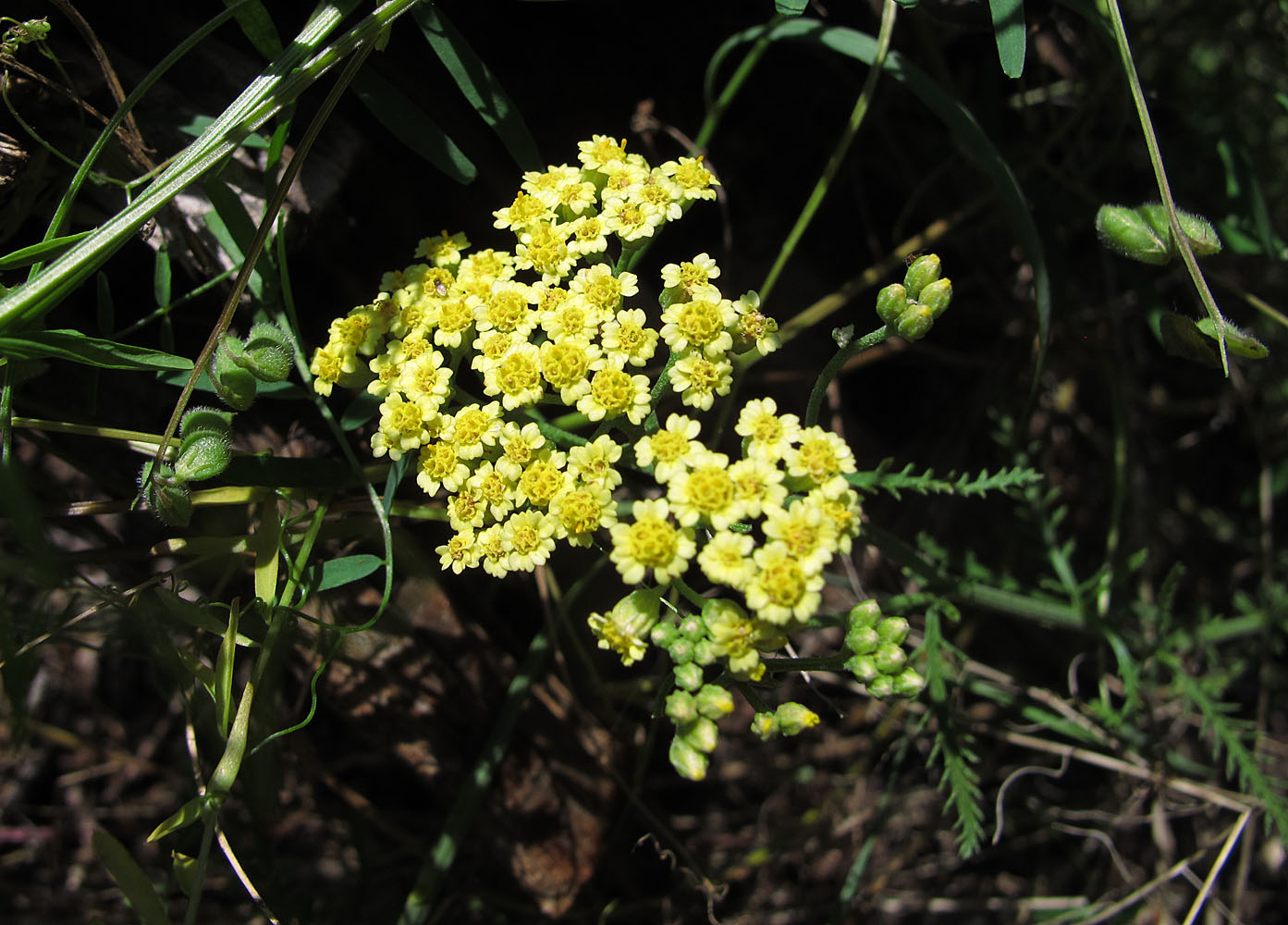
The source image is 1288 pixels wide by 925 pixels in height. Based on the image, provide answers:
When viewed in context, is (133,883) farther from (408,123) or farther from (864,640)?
(408,123)

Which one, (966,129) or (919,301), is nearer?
(919,301)

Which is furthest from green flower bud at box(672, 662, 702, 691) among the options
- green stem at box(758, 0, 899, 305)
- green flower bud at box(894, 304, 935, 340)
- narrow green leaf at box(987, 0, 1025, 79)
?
narrow green leaf at box(987, 0, 1025, 79)

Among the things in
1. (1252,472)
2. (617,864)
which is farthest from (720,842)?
(1252,472)

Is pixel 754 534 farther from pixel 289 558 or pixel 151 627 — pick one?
pixel 151 627

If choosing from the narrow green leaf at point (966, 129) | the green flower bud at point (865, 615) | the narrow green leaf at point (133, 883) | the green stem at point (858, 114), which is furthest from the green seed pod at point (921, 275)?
the narrow green leaf at point (133, 883)

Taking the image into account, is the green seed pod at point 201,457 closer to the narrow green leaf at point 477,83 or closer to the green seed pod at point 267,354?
the green seed pod at point 267,354

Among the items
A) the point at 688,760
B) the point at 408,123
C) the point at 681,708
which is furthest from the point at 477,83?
the point at 688,760

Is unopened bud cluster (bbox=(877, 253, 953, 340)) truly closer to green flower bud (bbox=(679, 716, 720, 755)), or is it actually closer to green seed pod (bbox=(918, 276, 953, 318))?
green seed pod (bbox=(918, 276, 953, 318))
